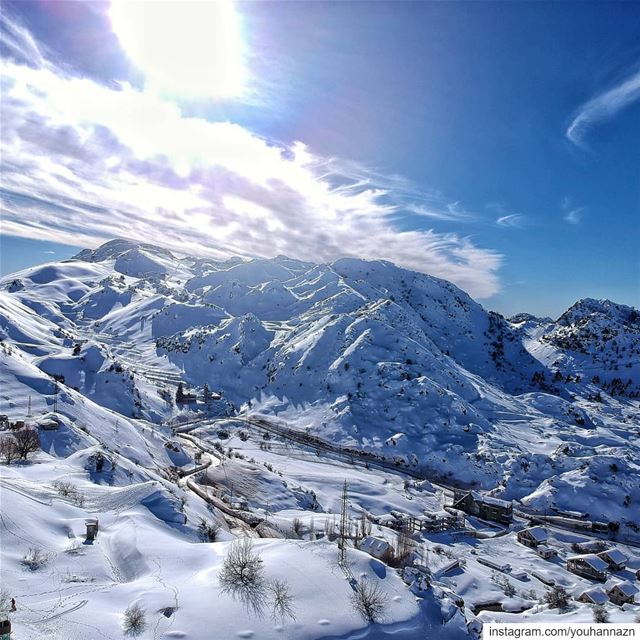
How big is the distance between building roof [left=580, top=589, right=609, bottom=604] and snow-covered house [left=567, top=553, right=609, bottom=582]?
25.7 ft

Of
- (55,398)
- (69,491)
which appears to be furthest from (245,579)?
(55,398)

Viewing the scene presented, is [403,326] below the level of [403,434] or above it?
above

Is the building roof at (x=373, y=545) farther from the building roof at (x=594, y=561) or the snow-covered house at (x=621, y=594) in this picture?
the building roof at (x=594, y=561)

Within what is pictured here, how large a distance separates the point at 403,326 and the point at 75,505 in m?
127

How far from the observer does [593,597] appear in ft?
147

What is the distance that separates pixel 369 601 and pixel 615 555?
5271 cm

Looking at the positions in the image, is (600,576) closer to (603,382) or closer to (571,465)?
(571,465)

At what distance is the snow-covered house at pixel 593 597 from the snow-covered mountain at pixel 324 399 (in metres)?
26.1

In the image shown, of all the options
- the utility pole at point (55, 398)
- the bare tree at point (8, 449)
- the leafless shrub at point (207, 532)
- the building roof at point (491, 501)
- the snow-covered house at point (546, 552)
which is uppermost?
the utility pole at point (55, 398)

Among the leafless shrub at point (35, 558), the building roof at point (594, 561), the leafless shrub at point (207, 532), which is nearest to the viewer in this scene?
the leafless shrub at point (35, 558)

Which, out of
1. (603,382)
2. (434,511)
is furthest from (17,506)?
(603,382)

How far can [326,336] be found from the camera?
14012 cm

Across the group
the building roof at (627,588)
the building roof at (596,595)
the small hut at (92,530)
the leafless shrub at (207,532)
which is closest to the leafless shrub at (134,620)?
the small hut at (92,530)

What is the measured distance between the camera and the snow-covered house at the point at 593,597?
146 ft
